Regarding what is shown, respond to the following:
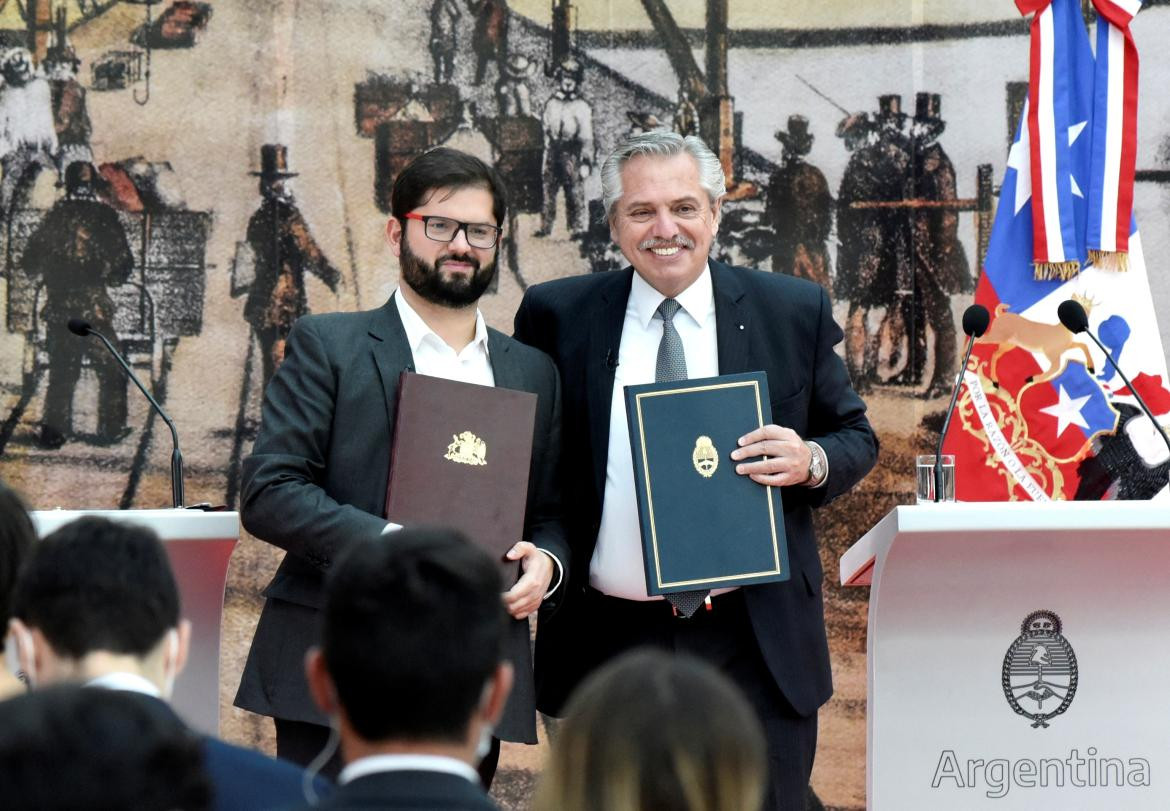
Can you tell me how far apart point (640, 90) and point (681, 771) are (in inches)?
187

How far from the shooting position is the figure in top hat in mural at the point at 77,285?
233 inches

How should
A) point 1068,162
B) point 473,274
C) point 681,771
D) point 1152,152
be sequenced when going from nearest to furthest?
point 681,771 → point 473,274 → point 1068,162 → point 1152,152

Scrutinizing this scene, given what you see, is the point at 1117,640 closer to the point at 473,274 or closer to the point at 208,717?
the point at 473,274

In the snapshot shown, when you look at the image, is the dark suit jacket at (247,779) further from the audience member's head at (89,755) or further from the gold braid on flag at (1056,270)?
the gold braid on flag at (1056,270)

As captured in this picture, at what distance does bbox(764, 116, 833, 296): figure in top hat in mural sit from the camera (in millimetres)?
5988

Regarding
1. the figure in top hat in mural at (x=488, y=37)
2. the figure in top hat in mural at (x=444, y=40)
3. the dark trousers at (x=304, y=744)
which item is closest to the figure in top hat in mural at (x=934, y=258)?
the figure in top hat in mural at (x=488, y=37)

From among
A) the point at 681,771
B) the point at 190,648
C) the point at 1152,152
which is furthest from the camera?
the point at 1152,152

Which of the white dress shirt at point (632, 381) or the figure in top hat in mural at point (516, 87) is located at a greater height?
the figure in top hat in mural at point (516, 87)

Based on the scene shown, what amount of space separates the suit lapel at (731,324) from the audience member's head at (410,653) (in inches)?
83.3

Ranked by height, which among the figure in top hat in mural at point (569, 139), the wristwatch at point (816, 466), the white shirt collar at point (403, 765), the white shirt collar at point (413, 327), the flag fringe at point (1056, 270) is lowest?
the white shirt collar at point (403, 765)

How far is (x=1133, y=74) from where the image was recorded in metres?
5.33

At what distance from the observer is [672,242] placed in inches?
151

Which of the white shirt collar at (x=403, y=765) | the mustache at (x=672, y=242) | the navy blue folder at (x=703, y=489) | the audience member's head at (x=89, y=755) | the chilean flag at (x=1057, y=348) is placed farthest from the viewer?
the chilean flag at (x=1057, y=348)

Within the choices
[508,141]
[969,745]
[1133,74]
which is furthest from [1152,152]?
[969,745]
